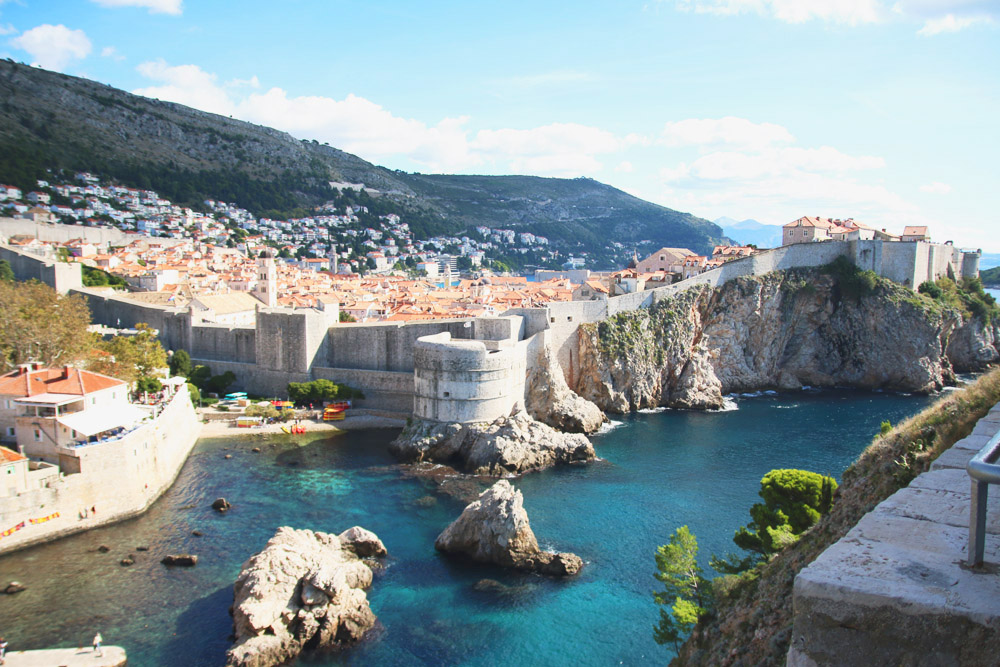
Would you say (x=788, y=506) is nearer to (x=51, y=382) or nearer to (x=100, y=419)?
(x=100, y=419)

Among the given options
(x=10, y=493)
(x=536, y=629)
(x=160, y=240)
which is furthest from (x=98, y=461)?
(x=160, y=240)

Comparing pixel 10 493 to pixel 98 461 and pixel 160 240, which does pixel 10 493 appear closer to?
pixel 98 461

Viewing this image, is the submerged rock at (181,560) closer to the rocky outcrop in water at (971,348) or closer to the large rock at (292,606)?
the large rock at (292,606)

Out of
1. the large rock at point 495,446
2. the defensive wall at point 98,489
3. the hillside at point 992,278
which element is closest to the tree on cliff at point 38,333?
the defensive wall at point 98,489

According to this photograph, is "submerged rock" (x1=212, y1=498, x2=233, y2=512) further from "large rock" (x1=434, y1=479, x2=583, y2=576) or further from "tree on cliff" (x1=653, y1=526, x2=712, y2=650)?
"tree on cliff" (x1=653, y1=526, x2=712, y2=650)

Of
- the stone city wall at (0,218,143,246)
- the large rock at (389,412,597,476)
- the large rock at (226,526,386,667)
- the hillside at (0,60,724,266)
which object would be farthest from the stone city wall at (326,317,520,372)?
the hillside at (0,60,724,266)

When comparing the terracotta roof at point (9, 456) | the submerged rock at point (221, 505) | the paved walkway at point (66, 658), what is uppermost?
the terracotta roof at point (9, 456)
